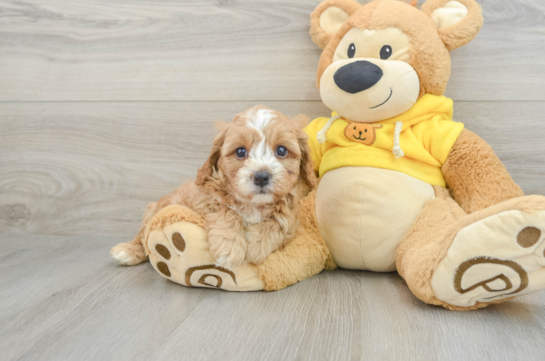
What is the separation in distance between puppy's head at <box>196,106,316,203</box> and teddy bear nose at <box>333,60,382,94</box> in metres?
0.18

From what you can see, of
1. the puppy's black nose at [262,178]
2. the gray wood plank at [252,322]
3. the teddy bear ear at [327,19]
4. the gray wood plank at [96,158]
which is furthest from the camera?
the gray wood plank at [96,158]

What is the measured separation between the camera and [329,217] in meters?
1.11

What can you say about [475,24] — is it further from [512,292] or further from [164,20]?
[164,20]

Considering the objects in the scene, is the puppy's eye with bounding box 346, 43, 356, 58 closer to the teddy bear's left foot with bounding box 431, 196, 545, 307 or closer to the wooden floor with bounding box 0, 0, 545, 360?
the wooden floor with bounding box 0, 0, 545, 360

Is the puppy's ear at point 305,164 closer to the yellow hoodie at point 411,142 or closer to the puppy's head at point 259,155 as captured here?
the puppy's head at point 259,155

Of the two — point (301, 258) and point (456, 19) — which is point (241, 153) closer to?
point (301, 258)

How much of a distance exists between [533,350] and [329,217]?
534 millimetres

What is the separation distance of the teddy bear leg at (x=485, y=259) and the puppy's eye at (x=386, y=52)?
1.56ft

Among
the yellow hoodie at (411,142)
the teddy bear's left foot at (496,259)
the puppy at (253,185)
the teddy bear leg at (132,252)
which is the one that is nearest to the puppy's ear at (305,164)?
the puppy at (253,185)

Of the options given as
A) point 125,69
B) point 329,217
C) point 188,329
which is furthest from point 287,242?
point 125,69

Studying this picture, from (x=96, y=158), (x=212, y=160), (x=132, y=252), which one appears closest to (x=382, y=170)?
(x=212, y=160)

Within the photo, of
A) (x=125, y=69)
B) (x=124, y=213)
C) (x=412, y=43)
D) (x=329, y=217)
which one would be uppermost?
(x=412, y=43)

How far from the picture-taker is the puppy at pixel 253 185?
927 millimetres

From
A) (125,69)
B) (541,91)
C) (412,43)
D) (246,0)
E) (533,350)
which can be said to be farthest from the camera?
(125,69)
